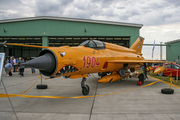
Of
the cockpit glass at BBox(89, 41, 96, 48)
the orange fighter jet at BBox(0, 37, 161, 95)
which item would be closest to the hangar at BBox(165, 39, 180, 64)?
the orange fighter jet at BBox(0, 37, 161, 95)

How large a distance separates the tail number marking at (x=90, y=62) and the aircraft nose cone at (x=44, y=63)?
64.2 inches

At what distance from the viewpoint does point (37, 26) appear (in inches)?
867

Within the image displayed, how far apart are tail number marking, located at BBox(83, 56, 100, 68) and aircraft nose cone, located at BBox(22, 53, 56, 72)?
1.63 meters

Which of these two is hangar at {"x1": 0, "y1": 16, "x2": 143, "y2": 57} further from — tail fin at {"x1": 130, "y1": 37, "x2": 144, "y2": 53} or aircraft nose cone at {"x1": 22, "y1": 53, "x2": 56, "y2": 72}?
aircraft nose cone at {"x1": 22, "y1": 53, "x2": 56, "y2": 72}

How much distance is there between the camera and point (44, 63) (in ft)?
14.1

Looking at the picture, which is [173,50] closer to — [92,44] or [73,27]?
[73,27]

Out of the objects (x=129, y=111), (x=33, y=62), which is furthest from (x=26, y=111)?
(x=129, y=111)

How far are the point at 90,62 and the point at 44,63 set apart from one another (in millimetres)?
2374

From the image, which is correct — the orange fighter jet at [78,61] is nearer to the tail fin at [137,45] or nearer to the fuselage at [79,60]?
the fuselage at [79,60]

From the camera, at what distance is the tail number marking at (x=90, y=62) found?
233 inches

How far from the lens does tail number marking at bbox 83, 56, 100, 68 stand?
592 centimetres

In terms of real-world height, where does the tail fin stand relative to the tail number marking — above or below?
above

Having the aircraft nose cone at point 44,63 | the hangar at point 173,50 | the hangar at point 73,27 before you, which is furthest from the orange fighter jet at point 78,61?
the hangar at point 173,50

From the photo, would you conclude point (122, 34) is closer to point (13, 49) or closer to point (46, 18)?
point (46, 18)
